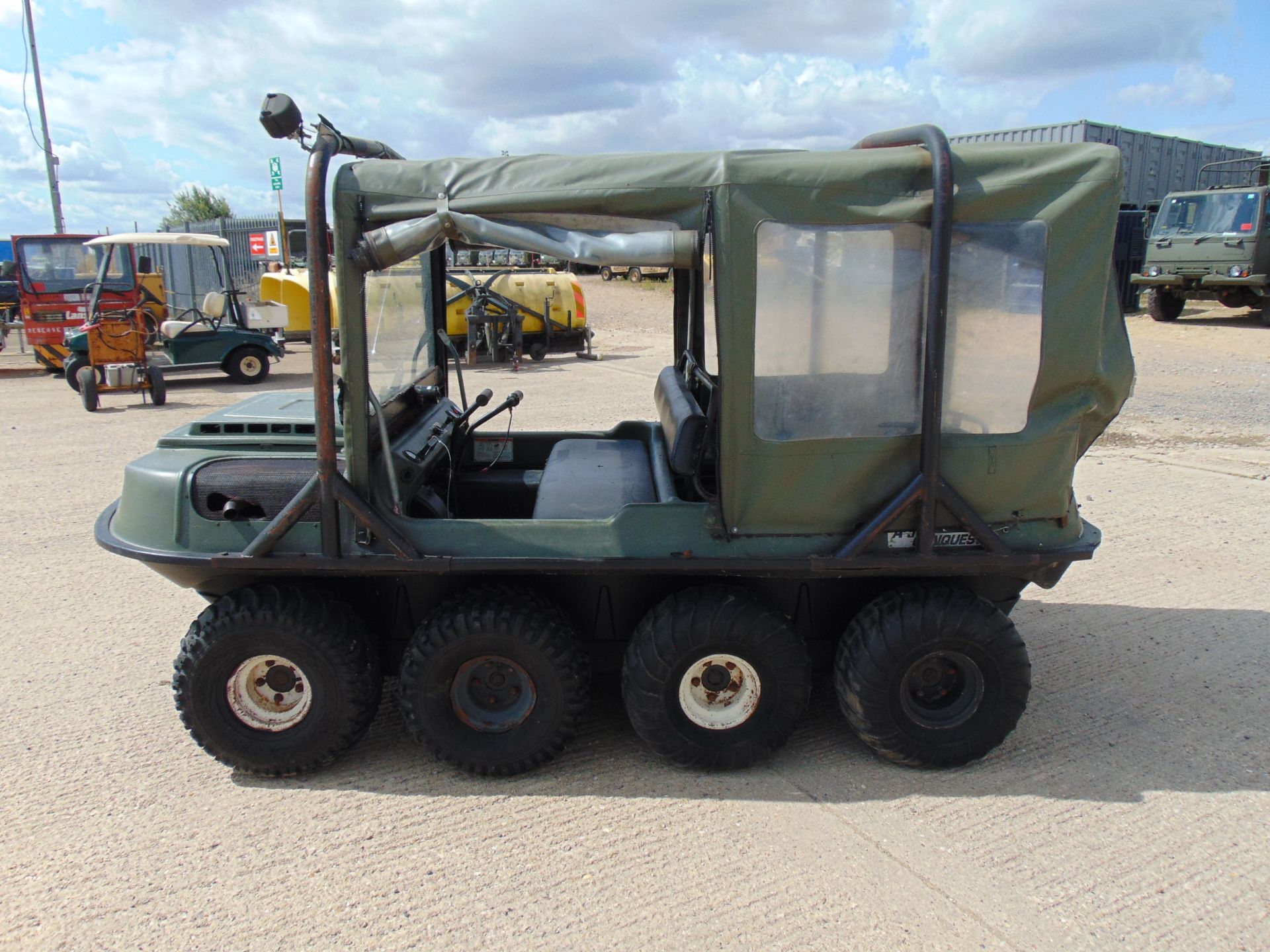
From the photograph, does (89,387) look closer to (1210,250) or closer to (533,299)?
(533,299)

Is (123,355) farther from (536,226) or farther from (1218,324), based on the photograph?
(1218,324)

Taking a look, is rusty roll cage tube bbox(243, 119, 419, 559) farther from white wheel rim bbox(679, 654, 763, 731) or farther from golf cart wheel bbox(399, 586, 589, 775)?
white wheel rim bbox(679, 654, 763, 731)

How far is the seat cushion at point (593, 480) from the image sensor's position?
352 centimetres

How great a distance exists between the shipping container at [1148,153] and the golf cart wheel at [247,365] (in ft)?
55.0

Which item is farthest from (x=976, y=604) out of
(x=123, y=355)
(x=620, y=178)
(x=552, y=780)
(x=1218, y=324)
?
(x=1218, y=324)

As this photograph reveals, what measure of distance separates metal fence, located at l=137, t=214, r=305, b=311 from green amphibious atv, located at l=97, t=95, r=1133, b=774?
20759mm

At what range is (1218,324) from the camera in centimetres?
1842

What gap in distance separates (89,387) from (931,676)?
10745 mm

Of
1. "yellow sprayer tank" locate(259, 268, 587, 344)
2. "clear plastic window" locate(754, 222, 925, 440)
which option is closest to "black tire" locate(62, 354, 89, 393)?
"yellow sprayer tank" locate(259, 268, 587, 344)

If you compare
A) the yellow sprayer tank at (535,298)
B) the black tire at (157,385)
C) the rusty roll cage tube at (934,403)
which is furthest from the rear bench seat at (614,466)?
the yellow sprayer tank at (535,298)

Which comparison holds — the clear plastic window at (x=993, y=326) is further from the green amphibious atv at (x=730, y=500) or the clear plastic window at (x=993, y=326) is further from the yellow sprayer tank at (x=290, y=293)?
the yellow sprayer tank at (x=290, y=293)

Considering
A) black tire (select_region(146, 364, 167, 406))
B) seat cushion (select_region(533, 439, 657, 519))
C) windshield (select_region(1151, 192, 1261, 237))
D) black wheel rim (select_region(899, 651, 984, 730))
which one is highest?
windshield (select_region(1151, 192, 1261, 237))

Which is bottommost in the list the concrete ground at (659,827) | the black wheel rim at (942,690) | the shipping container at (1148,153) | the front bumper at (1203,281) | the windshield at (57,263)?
the concrete ground at (659,827)

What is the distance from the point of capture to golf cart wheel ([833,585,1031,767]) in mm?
3199
